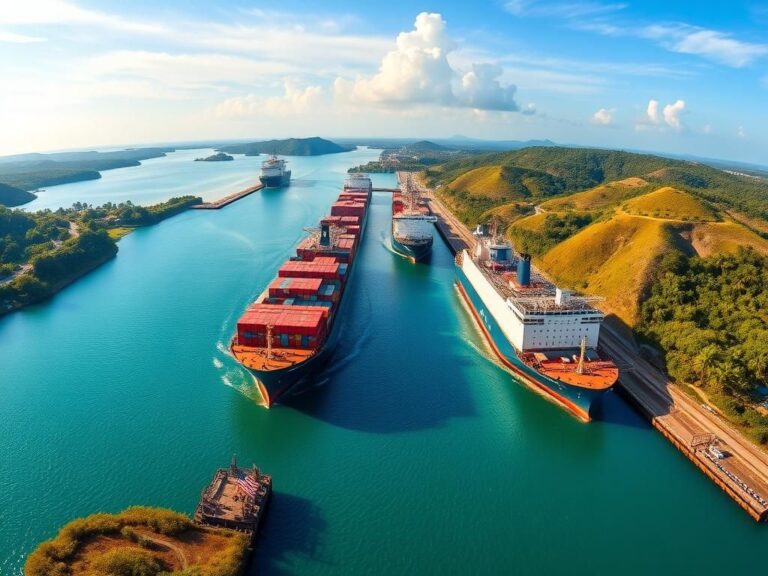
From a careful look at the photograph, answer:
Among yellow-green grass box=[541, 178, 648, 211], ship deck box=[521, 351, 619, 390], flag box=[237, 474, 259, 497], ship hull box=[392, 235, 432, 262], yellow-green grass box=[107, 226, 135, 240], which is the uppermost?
yellow-green grass box=[541, 178, 648, 211]

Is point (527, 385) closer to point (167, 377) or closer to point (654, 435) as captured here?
point (654, 435)

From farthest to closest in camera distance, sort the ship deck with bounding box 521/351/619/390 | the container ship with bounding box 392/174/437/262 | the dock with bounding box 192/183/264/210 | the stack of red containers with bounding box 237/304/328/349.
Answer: the dock with bounding box 192/183/264/210
the container ship with bounding box 392/174/437/262
the stack of red containers with bounding box 237/304/328/349
the ship deck with bounding box 521/351/619/390

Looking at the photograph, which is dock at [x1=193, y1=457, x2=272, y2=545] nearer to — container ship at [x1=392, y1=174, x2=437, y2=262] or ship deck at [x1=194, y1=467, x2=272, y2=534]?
ship deck at [x1=194, y1=467, x2=272, y2=534]

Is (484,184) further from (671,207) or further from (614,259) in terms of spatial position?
(614,259)

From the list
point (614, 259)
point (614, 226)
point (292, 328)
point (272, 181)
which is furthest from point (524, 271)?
point (272, 181)

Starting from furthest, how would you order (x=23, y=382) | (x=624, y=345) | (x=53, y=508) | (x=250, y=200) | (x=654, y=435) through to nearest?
(x=250, y=200)
(x=624, y=345)
(x=23, y=382)
(x=654, y=435)
(x=53, y=508)

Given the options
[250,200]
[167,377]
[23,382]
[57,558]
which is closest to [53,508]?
[57,558]


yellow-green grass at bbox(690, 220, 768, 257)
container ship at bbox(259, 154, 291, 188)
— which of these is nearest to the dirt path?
yellow-green grass at bbox(690, 220, 768, 257)
